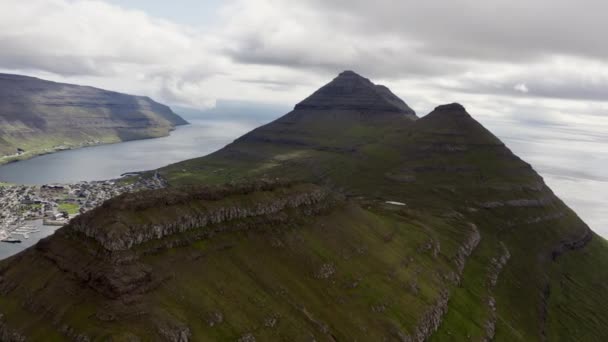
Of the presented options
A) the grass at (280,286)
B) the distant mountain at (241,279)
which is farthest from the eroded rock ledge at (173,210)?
the grass at (280,286)

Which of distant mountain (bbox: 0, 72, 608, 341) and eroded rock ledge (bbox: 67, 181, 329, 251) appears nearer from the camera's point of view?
distant mountain (bbox: 0, 72, 608, 341)

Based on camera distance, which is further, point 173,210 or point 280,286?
point 173,210

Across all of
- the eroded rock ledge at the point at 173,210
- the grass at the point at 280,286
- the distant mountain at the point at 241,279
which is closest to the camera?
the distant mountain at the point at 241,279

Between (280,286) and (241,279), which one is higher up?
(241,279)

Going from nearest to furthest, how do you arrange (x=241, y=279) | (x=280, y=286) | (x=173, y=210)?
(x=241, y=279) → (x=280, y=286) → (x=173, y=210)

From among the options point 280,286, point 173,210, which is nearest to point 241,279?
point 280,286

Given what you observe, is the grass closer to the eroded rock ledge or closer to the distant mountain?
the distant mountain

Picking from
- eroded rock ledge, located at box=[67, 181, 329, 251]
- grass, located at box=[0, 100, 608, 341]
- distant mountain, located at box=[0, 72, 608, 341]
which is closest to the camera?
distant mountain, located at box=[0, 72, 608, 341]

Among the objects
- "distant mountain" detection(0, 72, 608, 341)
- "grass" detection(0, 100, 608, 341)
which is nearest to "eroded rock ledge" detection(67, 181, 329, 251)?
"distant mountain" detection(0, 72, 608, 341)

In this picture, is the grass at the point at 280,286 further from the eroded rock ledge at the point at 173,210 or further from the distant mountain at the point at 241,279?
the eroded rock ledge at the point at 173,210

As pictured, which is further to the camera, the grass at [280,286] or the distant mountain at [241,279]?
the grass at [280,286]

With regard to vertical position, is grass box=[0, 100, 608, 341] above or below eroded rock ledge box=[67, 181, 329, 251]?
below

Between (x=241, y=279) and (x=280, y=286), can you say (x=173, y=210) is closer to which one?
(x=241, y=279)
